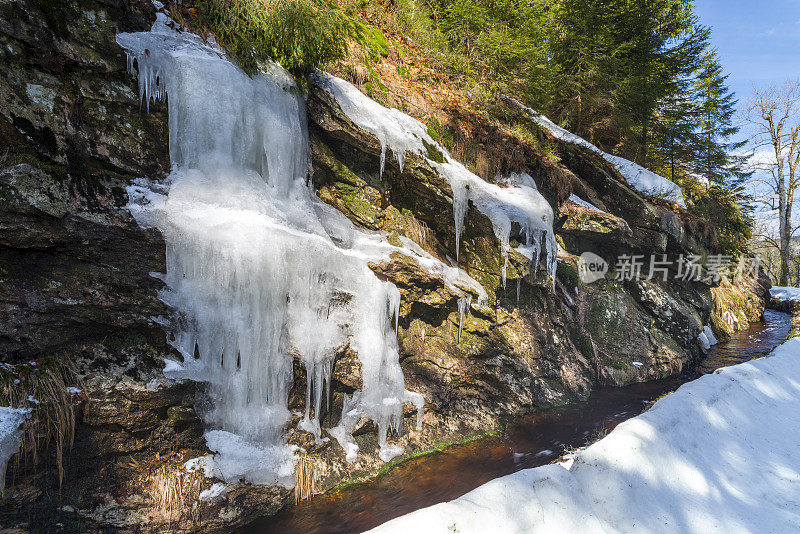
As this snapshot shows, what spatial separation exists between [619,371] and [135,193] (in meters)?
10.2

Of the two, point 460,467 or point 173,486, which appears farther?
point 460,467

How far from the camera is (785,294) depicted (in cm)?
1942

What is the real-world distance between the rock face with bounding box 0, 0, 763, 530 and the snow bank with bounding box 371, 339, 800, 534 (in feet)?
9.26

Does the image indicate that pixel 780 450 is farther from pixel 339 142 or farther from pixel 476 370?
pixel 339 142

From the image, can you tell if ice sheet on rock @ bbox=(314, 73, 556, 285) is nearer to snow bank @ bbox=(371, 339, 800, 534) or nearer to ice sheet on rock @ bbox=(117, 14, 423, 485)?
ice sheet on rock @ bbox=(117, 14, 423, 485)

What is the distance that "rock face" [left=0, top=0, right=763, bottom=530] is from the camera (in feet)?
11.7

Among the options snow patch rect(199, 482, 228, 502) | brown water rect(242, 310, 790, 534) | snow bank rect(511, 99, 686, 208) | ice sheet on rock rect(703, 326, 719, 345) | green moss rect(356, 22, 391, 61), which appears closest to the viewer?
snow patch rect(199, 482, 228, 502)

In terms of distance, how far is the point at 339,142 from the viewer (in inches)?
239

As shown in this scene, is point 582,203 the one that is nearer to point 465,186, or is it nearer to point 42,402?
point 465,186

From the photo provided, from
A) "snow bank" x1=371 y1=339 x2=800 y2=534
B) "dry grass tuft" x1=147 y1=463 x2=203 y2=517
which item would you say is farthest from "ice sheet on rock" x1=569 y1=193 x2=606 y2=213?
"dry grass tuft" x1=147 y1=463 x2=203 y2=517

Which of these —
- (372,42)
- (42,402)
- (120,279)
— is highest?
(372,42)

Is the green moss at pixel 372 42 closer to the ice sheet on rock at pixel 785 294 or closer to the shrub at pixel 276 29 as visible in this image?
the shrub at pixel 276 29

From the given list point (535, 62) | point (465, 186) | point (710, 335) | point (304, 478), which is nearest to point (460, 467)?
point (304, 478)

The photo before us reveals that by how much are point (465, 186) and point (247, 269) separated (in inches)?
165
